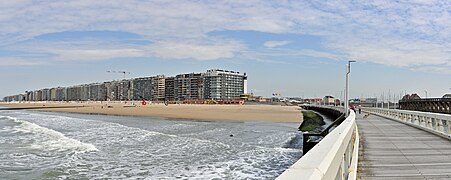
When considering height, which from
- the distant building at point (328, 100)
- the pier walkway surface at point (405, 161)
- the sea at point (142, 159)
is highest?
the distant building at point (328, 100)

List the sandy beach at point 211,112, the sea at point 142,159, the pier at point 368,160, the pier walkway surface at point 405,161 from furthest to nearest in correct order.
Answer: the sandy beach at point 211,112 < the sea at point 142,159 < the pier walkway surface at point 405,161 < the pier at point 368,160

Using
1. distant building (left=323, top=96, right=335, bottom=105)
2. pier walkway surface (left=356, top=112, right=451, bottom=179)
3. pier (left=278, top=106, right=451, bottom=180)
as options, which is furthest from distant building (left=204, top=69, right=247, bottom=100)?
pier walkway surface (left=356, top=112, right=451, bottom=179)

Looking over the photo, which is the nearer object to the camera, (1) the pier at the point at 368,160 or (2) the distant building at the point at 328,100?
(1) the pier at the point at 368,160

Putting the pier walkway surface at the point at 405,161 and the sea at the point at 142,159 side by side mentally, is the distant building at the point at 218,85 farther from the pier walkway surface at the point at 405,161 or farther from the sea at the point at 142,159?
the pier walkway surface at the point at 405,161

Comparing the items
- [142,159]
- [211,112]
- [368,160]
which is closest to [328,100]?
[211,112]

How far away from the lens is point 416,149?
1054 centimetres

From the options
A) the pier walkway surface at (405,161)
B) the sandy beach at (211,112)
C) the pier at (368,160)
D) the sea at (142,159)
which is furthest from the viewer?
the sandy beach at (211,112)

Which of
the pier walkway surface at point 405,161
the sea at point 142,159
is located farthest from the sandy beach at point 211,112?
the pier walkway surface at point 405,161

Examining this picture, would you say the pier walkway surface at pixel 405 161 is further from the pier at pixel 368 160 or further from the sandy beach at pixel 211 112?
the sandy beach at pixel 211 112

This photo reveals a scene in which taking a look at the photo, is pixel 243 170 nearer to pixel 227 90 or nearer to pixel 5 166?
pixel 5 166

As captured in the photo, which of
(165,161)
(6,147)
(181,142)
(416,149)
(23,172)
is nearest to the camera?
(416,149)

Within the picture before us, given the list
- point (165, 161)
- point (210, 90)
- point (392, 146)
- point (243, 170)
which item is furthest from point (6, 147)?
point (210, 90)

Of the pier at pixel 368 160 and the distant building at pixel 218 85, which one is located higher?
the distant building at pixel 218 85

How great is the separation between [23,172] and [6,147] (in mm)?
7591
